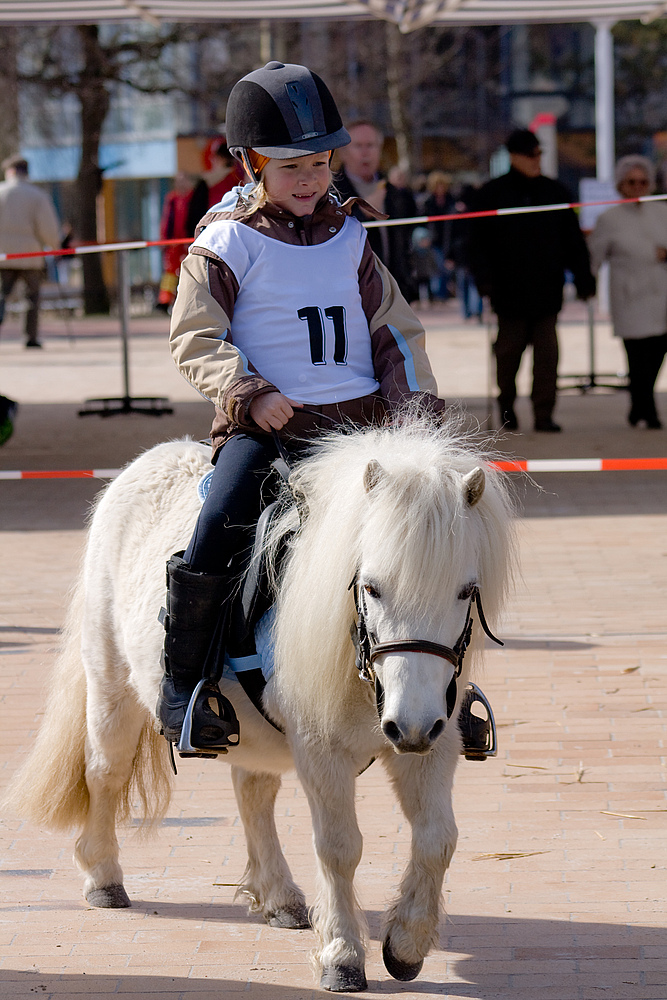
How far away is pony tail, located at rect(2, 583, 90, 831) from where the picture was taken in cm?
407

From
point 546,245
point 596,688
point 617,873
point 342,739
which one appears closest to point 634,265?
point 546,245

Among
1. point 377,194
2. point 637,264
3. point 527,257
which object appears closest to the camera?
point 377,194

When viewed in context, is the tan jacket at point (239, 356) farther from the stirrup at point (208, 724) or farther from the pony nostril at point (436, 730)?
the pony nostril at point (436, 730)

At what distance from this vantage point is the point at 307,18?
12.2 metres

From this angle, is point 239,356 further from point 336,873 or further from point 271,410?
point 336,873

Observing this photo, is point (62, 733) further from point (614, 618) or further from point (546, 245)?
point (546, 245)

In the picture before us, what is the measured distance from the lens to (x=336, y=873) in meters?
3.17

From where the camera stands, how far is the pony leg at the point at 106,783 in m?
3.95

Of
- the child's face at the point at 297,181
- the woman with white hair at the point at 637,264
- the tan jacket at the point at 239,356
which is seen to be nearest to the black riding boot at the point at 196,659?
the tan jacket at the point at 239,356

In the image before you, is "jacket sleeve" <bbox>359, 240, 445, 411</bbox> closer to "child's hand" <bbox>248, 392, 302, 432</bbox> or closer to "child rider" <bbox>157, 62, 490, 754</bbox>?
"child rider" <bbox>157, 62, 490, 754</bbox>

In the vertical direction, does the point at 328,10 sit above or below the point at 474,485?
above

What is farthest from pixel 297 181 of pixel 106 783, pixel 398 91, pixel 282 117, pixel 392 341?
pixel 398 91

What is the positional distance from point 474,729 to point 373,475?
2.75 feet

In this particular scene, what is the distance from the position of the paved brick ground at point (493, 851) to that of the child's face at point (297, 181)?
193 centimetres
